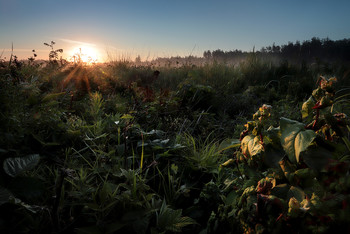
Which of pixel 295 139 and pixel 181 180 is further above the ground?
pixel 295 139

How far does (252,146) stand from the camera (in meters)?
1.19

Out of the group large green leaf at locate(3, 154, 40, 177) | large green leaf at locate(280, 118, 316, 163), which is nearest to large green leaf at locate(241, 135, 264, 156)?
large green leaf at locate(280, 118, 316, 163)

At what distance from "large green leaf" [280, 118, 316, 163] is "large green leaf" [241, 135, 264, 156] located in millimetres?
143

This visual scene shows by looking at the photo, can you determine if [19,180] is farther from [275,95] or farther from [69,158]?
[275,95]

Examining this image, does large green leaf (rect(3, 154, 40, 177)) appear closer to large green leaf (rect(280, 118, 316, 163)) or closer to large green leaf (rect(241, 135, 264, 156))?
large green leaf (rect(241, 135, 264, 156))

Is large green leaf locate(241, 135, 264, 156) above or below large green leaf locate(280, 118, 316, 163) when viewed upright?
below

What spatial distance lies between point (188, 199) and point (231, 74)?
4.95 metres

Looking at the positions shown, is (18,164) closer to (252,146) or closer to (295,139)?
(252,146)

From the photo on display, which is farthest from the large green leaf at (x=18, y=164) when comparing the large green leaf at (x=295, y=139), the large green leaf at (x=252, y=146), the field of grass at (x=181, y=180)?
the large green leaf at (x=295, y=139)

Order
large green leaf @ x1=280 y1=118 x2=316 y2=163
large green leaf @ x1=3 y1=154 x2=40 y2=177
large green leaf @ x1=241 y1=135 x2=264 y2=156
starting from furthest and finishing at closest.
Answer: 1. large green leaf @ x1=3 y1=154 x2=40 y2=177
2. large green leaf @ x1=241 y1=135 x2=264 y2=156
3. large green leaf @ x1=280 y1=118 x2=316 y2=163

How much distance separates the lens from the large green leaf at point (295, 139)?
958 mm

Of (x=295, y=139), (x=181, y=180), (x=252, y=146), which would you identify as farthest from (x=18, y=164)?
(x=295, y=139)

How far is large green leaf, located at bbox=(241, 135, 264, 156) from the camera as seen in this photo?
3.79ft

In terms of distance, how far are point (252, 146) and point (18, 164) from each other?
1337mm
